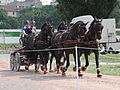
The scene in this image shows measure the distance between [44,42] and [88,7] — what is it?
3228 centimetres

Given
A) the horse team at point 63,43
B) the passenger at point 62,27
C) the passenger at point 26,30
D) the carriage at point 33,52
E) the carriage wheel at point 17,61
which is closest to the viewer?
the horse team at point 63,43

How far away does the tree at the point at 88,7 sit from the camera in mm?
49625

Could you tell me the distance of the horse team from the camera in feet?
→ 52.9

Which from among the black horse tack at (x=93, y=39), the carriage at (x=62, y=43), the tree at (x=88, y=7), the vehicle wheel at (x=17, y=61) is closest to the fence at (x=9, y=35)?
the tree at (x=88, y=7)

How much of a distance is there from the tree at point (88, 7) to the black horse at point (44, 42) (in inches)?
1243

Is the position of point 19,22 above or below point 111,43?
above

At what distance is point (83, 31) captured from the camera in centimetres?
1622

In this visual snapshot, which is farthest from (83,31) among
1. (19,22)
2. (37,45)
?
(19,22)

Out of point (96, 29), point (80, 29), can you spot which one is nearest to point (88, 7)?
point (80, 29)

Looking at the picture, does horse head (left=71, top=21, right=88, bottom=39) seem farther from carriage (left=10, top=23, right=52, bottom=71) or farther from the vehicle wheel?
the vehicle wheel

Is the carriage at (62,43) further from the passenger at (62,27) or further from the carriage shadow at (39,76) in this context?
the passenger at (62,27)

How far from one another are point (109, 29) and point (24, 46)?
22.7 metres

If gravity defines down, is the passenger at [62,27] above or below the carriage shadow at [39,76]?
above

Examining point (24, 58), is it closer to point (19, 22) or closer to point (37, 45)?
point (37, 45)
